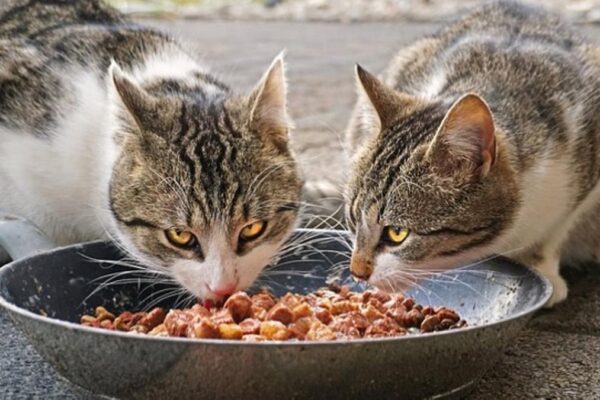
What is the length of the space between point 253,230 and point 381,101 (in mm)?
466

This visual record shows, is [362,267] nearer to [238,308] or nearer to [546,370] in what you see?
[238,308]

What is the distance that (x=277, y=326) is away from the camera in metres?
1.94

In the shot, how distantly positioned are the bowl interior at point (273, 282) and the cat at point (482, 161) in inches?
3.9

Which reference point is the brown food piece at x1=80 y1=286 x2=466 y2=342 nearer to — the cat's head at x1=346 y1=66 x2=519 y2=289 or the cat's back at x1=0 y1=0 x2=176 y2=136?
the cat's head at x1=346 y1=66 x2=519 y2=289

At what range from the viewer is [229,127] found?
2.51 meters

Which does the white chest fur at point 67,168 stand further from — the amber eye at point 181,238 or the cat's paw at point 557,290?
the cat's paw at point 557,290

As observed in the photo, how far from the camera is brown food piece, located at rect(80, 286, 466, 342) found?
6.33 ft

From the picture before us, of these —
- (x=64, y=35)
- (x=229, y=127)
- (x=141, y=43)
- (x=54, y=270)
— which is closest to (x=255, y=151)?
(x=229, y=127)

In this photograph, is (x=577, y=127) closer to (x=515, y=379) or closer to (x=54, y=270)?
(x=515, y=379)

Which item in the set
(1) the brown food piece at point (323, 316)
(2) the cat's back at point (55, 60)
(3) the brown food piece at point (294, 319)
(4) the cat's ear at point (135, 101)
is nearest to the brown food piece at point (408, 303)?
(3) the brown food piece at point (294, 319)

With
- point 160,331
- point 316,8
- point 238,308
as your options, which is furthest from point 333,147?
point 316,8

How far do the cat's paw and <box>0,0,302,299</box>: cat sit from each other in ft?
2.61

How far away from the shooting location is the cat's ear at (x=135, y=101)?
2.41 meters

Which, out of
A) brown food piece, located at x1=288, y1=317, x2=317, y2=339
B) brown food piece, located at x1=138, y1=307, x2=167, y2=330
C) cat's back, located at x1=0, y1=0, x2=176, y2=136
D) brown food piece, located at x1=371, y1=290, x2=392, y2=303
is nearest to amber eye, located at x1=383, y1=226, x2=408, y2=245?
brown food piece, located at x1=371, y1=290, x2=392, y2=303
